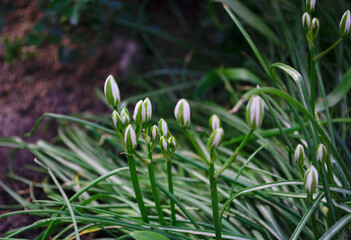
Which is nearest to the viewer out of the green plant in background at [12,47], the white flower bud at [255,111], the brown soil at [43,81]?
the white flower bud at [255,111]

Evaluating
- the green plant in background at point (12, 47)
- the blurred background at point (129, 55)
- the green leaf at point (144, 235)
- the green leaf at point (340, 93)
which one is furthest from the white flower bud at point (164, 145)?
the green plant in background at point (12, 47)

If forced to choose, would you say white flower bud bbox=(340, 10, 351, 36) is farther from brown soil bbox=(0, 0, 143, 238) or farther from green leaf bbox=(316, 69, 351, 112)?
brown soil bbox=(0, 0, 143, 238)


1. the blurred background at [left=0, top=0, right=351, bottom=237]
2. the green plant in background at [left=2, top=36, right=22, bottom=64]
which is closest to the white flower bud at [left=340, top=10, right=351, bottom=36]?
the blurred background at [left=0, top=0, right=351, bottom=237]

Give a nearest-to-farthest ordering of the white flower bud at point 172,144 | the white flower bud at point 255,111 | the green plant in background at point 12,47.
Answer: the white flower bud at point 255,111 → the white flower bud at point 172,144 → the green plant in background at point 12,47

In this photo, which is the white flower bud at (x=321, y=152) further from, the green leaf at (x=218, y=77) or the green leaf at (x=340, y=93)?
the green leaf at (x=218, y=77)

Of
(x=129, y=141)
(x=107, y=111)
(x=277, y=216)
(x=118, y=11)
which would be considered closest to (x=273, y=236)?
(x=277, y=216)

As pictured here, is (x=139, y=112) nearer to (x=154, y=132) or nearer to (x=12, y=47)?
(x=154, y=132)
